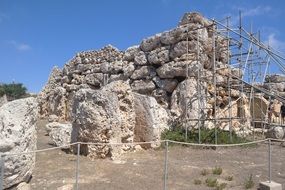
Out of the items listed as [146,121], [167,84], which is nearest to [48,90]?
[167,84]

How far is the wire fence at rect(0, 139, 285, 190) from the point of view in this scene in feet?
24.6

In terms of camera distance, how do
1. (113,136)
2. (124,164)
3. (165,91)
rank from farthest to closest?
(165,91) → (113,136) → (124,164)

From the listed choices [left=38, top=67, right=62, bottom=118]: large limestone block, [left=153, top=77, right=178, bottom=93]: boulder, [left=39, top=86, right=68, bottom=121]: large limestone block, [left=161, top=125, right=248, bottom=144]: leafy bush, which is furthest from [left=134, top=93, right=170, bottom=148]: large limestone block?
[left=38, top=67, right=62, bottom=118]: large limestone block

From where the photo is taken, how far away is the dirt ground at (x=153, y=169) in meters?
7.57

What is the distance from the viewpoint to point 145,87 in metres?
15.6

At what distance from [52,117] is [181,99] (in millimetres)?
8198

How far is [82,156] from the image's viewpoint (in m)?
9.82

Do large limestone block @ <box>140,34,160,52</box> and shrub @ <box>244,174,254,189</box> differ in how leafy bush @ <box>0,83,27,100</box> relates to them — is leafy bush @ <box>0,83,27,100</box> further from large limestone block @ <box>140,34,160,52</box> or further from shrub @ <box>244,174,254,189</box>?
shrub @ <box>244,174,254,189</box>

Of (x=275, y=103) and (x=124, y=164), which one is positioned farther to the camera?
(x=275, y=103)

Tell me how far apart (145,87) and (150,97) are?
3.57m

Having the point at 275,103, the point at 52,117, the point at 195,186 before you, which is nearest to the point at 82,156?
the point at 195,186

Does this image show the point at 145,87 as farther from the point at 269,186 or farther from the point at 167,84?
the point at 269,186

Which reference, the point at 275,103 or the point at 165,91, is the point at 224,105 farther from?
the point at 275,103

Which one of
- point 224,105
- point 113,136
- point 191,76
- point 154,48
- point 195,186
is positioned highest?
point 154,48
